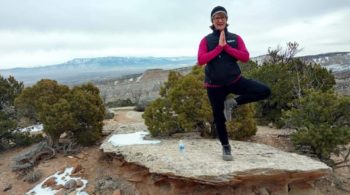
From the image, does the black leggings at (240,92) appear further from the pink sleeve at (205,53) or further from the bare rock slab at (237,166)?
the bare rock slab at (237,166)

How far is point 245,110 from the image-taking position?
34.7 feet

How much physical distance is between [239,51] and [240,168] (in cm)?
205

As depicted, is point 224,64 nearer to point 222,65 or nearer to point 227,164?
point 222,65

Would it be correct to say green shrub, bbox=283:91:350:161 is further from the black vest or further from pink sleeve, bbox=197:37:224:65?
pink sleeve, bbox=197:37:224:65

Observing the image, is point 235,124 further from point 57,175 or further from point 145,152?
point 57,175

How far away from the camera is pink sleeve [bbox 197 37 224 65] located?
6.32 metres

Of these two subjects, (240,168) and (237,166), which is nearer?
(240,168)

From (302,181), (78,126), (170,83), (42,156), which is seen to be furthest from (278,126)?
(42,156)

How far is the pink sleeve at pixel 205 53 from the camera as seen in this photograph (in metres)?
6.32

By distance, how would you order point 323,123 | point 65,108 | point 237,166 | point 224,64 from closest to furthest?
point 224,64 → point 237,166 → point 323,123 → point 65,108

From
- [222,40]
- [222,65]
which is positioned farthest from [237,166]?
[222,40]

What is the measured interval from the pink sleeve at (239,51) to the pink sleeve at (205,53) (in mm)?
110

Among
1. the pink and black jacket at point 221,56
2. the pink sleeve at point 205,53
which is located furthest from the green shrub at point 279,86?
the pink sleeve at point 205,53

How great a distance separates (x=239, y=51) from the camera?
6.37m
